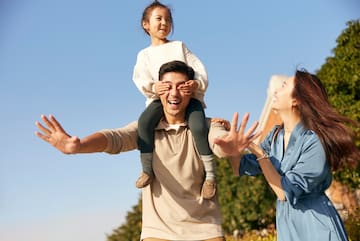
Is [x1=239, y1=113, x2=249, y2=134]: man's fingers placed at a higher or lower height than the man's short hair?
lower

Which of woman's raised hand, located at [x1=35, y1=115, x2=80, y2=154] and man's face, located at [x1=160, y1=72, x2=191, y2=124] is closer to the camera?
woman's raised hand, located at [x1=35, y1=115, x2=80, y2=154]

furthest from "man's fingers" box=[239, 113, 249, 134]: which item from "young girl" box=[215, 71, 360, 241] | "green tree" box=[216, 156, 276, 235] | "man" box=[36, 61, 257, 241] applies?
"green tree" box=[216, 156, 276, 235]

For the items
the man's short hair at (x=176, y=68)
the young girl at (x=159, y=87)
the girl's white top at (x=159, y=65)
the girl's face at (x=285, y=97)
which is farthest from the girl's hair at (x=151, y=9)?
the girl's face at (x=285, y=97)

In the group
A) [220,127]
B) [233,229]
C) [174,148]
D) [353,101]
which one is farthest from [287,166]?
[233,229]

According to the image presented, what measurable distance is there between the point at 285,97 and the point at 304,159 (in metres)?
0.49

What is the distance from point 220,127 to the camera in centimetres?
405

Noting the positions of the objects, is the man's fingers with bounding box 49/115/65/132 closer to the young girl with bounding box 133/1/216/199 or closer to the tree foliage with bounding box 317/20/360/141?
the young girl with bounding box 133/1/216/199

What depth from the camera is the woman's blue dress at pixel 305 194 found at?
3.86 metres

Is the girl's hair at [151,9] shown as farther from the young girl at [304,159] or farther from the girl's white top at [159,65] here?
the young girl at [304,159]

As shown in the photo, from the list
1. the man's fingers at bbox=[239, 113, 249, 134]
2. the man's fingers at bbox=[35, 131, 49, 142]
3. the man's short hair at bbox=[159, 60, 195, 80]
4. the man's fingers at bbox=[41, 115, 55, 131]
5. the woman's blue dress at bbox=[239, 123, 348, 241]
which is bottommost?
the woman's blue dress at bbox=[239, 123, 348, 241]

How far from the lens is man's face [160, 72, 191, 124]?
4074 mm

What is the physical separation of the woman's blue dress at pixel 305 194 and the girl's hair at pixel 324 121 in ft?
0.29

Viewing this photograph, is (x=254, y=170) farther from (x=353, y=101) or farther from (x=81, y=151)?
(x=353, y=101)

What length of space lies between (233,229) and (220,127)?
1609 cm
